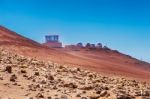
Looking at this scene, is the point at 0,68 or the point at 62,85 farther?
the point at 0,68

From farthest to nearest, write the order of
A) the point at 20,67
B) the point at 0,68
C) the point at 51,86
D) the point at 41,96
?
the point at 20,67
the point at 0,68
the point at 51,86
the point at 41,96

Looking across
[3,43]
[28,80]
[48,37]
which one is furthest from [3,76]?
[48,37]

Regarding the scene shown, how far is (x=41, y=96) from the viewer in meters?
12.5

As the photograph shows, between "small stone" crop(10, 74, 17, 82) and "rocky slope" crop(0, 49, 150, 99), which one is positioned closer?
"rocky slope" crop(0, 49, 150, 99)

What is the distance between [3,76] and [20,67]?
105 inches

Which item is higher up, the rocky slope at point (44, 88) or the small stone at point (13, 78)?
the small stone at point (13, 78)

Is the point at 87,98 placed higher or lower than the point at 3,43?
lower

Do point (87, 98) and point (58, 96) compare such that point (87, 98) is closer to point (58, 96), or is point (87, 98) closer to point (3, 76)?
point (58, 96)

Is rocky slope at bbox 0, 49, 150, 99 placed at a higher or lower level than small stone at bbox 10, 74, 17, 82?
lower

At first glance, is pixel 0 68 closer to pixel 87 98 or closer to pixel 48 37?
pixel 87 98

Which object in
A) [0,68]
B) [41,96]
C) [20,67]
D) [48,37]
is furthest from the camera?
[48,37]

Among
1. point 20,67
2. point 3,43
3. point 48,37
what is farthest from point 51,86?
point 48,37

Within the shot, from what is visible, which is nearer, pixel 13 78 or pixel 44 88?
pixel 44 88

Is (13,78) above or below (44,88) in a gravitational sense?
above
